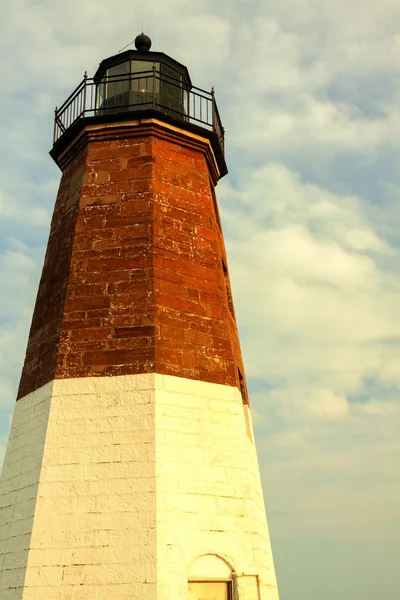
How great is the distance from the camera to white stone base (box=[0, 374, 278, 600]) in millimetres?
8328

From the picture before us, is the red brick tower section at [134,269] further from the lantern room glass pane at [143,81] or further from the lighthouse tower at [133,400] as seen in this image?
Answer: the lantern room glass pane at [143,81]

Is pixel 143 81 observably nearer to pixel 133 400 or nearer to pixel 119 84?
pixel 119 84

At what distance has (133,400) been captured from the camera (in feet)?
30.7

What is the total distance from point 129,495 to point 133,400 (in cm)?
131

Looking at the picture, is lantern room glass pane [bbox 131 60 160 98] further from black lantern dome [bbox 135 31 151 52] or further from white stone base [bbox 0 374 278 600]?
white stone base [bbox 0 374 278 600]

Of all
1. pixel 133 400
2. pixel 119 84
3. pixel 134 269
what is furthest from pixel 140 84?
pixel 133 400

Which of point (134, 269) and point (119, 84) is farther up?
point (119, 84)

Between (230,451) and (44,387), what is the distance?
9.55 ft

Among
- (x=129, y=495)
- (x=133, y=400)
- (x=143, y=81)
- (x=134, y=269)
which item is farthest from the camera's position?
(x=143, y=81)

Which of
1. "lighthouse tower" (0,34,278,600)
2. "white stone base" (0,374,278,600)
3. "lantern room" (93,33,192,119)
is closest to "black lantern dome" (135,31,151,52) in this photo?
"lantern room" (93,33,192,119)

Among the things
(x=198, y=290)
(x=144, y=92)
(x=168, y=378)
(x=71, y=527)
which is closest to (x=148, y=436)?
(x=168, y=378)

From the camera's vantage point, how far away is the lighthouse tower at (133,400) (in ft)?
27.9

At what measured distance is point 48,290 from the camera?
11.0m

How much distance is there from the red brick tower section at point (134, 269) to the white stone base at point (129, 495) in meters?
0.42
